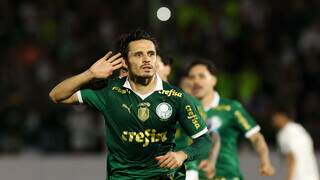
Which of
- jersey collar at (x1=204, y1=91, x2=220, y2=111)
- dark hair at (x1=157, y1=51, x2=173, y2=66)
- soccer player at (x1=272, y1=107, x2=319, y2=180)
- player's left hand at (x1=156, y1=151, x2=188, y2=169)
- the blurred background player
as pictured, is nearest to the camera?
player's left hand at (x1=156, y1=151, x2=188, y2=169)

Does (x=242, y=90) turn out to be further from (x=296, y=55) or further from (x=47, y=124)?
(x=47, y=124)

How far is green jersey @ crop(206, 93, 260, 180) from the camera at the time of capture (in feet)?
30.3

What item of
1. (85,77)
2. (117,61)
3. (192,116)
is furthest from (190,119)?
(85,77)

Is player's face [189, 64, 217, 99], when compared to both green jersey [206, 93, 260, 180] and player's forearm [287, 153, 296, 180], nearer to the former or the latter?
green jersey [206, 93, 260, 180]

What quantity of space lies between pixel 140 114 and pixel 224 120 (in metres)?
2.64

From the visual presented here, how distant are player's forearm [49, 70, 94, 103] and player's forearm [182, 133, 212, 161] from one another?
2.63 feet

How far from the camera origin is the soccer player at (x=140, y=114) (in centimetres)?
676

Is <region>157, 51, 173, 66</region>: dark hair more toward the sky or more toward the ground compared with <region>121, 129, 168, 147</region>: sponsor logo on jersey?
more toward the sky

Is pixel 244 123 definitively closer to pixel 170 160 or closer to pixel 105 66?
pixel 105 66

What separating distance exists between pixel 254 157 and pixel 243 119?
5.10 metres

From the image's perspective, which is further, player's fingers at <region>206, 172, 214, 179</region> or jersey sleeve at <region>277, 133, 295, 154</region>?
jersey sleeve at <region>277, 133, 295, 154</region>

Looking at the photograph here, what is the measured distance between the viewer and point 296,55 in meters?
16.1

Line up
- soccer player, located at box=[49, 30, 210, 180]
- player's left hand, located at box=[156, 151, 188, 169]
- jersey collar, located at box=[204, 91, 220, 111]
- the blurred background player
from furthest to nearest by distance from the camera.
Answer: jersey collar, located at box=[204, 91, 220, 111] → the blurred background player → soccer player, located at box=[49, 30, 210, 180] → player's left hand, located at box=[156, 151, 188, 169]

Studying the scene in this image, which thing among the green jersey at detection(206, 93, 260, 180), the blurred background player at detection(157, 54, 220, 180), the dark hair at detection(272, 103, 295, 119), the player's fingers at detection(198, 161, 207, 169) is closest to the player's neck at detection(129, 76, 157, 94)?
the blurred background player at detection(157, 54, 220, 180)
